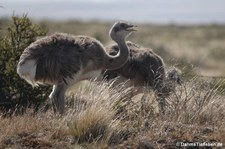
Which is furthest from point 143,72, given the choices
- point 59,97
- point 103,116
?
point 103,116

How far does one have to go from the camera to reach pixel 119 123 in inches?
382

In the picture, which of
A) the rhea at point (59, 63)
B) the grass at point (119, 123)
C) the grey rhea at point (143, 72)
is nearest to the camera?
the grass at point (119, 123)

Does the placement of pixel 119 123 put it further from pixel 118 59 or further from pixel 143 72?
pixel 143 72

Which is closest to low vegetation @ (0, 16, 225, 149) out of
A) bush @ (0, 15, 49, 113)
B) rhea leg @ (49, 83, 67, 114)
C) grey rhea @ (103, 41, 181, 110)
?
bush @ (0, 15, 49, 113)

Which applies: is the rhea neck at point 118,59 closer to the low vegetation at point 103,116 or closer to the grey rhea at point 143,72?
the grey rhea at point 143,72

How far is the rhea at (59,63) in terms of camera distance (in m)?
10.7

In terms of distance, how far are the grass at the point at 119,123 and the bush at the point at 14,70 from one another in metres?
1.13

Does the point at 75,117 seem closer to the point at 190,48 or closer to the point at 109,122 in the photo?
the point at 109,122

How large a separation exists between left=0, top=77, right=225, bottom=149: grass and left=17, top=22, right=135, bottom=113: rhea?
1.12ft

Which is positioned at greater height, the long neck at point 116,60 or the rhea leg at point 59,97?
the long neck at point 116,60

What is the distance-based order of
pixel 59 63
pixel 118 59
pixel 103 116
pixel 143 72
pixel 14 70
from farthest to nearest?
pixel 143 72 < pixel 118 59 < pixel 14 70 < pixel 59 63 < pixel 103 116

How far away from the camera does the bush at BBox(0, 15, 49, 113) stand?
11570mm

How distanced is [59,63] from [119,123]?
1555mm

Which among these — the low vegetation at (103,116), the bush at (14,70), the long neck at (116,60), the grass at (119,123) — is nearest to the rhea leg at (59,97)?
the low vegetation at (103,116)
